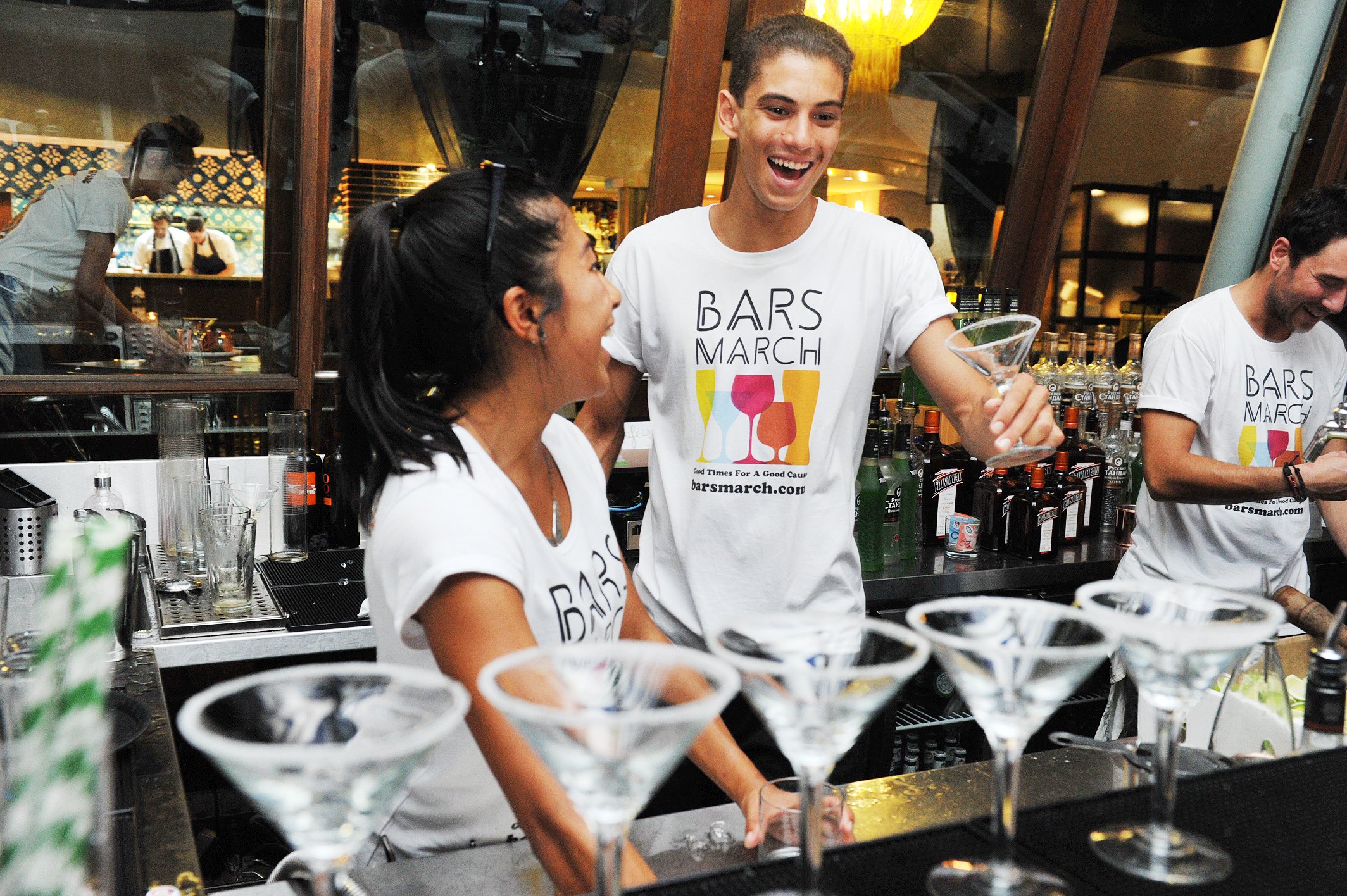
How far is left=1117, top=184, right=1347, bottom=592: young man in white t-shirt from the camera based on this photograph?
Answer: 2355mm

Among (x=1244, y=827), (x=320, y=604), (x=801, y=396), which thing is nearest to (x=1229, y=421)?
(x=801, y=396)

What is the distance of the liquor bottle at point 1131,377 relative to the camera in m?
3.71

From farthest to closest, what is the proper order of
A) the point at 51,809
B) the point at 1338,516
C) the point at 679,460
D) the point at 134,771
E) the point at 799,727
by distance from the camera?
the point at 1338,516 → the point at 679,460 → the point at 134,771 → the point at 799,727 → the point at 51,809

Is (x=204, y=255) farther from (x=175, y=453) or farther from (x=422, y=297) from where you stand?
(x=422, y=297)

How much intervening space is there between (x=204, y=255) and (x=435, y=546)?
2.39m

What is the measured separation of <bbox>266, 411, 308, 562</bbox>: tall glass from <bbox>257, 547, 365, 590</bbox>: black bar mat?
4 cm

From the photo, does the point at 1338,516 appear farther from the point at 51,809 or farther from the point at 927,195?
the point at 51,809

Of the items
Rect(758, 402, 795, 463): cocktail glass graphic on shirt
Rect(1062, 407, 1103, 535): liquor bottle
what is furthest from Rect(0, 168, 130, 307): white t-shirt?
Rect(1062, 407, 1103, 535): liquor bottle

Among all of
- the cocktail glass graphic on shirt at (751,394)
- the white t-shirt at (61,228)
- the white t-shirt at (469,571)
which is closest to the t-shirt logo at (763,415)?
the cocktail glass graphic on shirt at (751,394)

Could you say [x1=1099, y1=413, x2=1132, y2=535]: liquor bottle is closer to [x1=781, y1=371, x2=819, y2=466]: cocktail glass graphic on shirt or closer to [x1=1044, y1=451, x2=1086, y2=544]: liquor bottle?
[x1=1044, y1=451, x2=1086, y2=544]: liquor bottle

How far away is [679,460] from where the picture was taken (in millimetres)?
1997

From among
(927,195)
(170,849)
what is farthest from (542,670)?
(927,195)

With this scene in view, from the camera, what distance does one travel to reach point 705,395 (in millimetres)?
1955

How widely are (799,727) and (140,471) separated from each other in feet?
8.41
